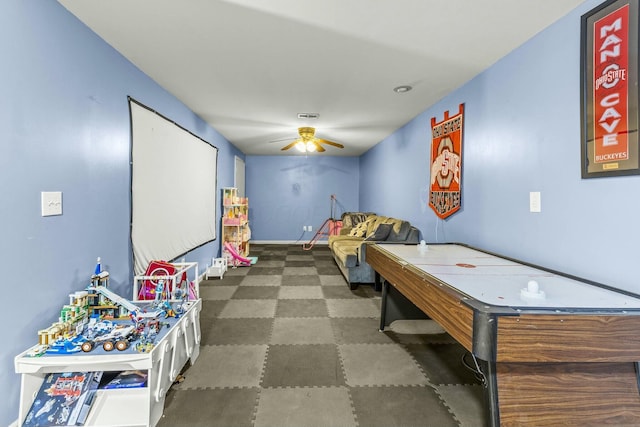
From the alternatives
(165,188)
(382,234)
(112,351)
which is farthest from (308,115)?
(112,351)

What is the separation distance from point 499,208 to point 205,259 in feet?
12.7

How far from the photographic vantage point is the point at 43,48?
167cm

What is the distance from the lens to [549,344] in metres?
1.14

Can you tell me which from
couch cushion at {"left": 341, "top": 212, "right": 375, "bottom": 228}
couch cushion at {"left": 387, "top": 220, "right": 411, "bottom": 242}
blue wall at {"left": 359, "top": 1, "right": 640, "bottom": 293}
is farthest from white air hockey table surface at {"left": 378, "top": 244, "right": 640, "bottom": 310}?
couch cushion at {"left": 341, "top": 212, "right": 375, "bottom": 228}

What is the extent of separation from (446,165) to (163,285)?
290 centimetres

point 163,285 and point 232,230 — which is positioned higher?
point 232,230

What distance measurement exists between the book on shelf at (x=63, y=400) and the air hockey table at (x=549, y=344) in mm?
1809

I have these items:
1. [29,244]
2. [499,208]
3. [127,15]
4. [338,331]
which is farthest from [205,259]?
[499,208]

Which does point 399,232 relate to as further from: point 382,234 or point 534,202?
point 534,202

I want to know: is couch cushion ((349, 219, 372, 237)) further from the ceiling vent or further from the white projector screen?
the white projector screen

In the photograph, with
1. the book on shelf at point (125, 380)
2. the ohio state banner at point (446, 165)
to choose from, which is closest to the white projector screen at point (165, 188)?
the book on shelf at point (125, 380)

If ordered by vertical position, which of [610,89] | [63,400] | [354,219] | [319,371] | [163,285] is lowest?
[319,371]

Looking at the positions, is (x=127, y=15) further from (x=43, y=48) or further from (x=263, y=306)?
(x=263, y=306)

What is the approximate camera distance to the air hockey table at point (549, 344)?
1.13 meters
